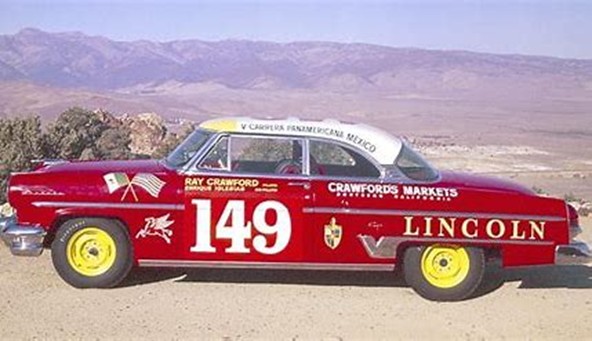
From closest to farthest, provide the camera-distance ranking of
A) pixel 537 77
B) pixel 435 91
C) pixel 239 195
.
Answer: pixel 239 195, pixel 435 91, pixel 537 77

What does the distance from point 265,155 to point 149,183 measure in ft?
3.60

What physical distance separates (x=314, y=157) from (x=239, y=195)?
2.54ft

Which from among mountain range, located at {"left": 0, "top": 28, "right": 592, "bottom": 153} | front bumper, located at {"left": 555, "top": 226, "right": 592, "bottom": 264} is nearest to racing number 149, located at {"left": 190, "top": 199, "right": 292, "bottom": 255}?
front bumper, located at {"left": 555, "top": 226, "right": 592, "bottom": 264}

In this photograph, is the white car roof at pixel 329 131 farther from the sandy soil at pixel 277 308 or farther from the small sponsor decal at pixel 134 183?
the sandy soil at pixel 277 308

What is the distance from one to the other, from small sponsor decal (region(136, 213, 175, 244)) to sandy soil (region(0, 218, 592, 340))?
0.50 m

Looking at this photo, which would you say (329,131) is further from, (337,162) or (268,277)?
(268,277)

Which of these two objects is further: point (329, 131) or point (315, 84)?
point (315, 84)

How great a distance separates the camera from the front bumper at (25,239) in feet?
25.4

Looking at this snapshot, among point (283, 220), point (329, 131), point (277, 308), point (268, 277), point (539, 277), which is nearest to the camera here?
point (277, 308)

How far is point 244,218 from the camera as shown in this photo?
25.3ft

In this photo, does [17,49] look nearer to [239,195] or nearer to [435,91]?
[435,91]

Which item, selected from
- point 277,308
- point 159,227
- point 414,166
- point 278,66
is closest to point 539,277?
point 414,166

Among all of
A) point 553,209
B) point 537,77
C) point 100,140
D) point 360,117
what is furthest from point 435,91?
point 553,209

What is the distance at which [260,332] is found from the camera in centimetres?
693
